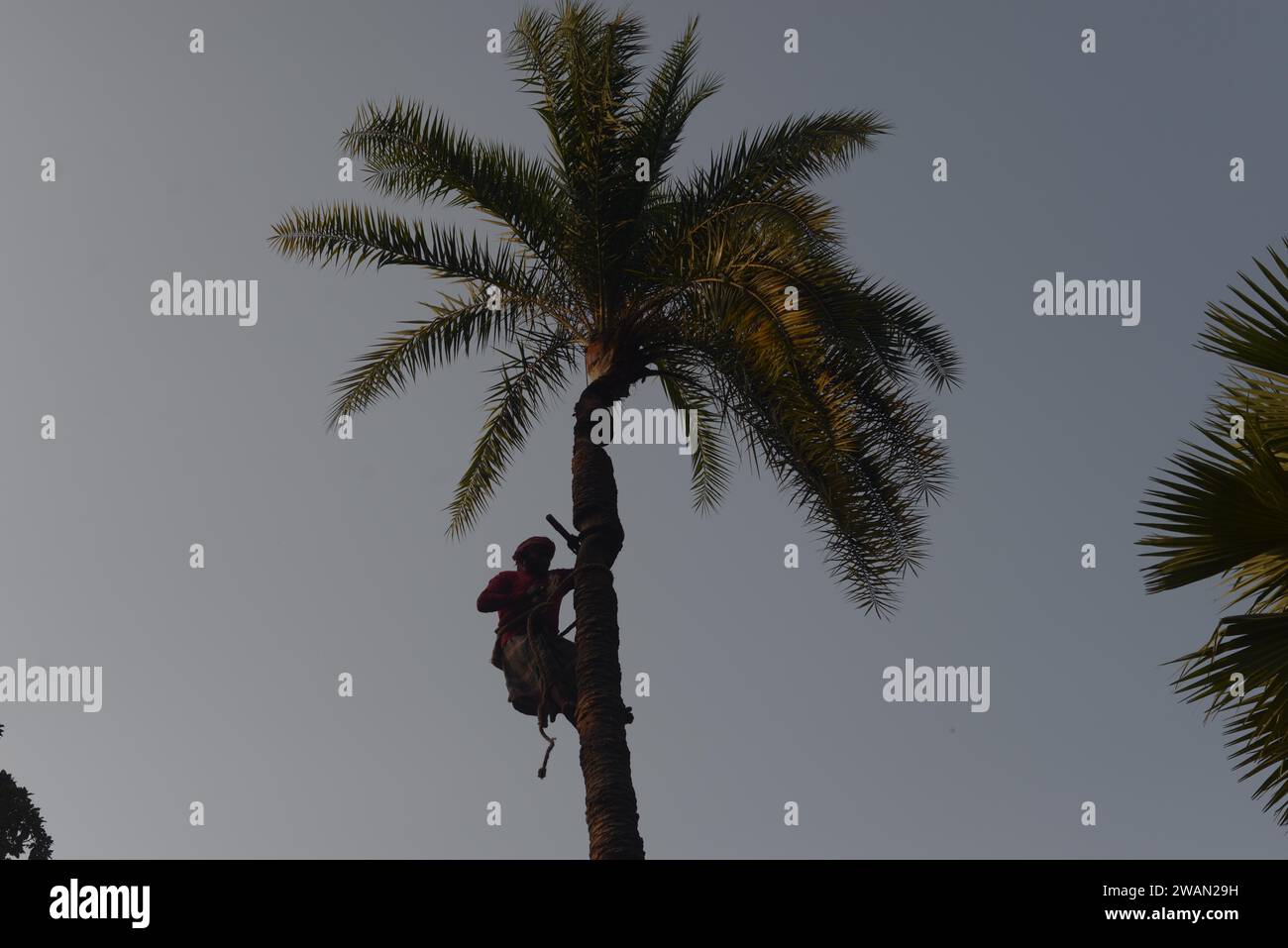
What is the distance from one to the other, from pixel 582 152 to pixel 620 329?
1.84 meters

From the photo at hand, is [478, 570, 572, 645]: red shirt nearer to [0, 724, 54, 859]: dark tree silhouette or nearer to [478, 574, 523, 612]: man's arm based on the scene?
[478, 574, 523, 612]: man's arm

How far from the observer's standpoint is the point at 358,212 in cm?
1450

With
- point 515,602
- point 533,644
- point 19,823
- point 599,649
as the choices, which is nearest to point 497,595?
point 515,602

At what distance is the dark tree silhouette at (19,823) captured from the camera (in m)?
20.1

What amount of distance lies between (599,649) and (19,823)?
12.3m

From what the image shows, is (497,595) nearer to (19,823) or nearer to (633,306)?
(633,306)

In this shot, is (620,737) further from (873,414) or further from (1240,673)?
(1240,673)

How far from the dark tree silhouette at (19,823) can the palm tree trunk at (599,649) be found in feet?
38.9

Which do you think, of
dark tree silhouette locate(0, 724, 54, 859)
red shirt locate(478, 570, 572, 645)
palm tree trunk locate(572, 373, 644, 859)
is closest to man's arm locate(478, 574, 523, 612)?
red shirt locate(478, 570, 572, 645)

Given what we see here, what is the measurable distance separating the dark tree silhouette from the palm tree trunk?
11851 mm

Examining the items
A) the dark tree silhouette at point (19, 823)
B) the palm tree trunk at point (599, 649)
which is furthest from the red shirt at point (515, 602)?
the dark tree silhouette at point (19, 823)
